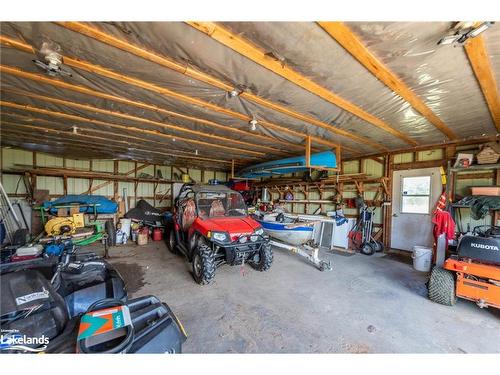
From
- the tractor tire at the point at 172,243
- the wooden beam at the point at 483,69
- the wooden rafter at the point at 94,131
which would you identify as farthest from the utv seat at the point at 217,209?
the wooden beam at the point at 483,69

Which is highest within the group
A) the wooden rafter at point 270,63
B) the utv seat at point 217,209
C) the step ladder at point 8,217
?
the wooden rafter at point 270,63

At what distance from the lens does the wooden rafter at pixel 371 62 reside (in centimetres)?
157

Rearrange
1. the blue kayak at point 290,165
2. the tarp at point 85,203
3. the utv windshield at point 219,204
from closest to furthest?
1. the utv windshield at point 219,204
2. the blue kayak at point 290,165
3. the tarp at point 85,203

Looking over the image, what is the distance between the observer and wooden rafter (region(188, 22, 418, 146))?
1575mm

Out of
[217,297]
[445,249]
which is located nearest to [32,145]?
[217,297]

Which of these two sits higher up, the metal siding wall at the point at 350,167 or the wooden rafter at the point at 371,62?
the wooden rafter at the point at 371,62

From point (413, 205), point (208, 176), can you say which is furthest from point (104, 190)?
point (413, 205)

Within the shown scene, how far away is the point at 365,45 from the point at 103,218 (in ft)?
27.1

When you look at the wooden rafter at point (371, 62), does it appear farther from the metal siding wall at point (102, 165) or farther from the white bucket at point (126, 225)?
the metal siding wall at point (102, 165)

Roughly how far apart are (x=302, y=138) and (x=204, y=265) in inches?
121

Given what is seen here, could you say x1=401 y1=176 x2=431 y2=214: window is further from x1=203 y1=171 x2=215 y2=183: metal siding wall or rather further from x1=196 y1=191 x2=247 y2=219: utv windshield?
x1=203 y1=171 x2=215 y2=183: metal siding wall

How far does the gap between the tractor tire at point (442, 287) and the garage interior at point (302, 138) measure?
0.08 metres

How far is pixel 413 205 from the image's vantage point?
5.14 m

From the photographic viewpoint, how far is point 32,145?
17.3ft
